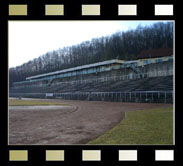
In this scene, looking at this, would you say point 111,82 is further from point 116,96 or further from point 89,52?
point 89,52

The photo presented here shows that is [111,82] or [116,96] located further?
[116,96]

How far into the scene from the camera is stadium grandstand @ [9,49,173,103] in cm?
876

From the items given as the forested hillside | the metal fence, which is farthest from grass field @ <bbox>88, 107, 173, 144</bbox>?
the metal fence

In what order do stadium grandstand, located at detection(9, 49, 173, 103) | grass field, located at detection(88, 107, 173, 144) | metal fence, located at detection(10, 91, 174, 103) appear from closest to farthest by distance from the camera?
1. grass field, located at detection(88, 107, 173, 144)
2. stadium grandstand, located at detection(9, 49, 173, 103)
3. metal fence, located at detection(10, 91, 174, 103)

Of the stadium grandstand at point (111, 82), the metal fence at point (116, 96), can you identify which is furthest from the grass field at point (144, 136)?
the metal fence at point (116, 96)

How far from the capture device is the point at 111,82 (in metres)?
11.1

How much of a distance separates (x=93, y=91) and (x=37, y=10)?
9316mm

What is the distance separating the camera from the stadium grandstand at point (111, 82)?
28.7ft

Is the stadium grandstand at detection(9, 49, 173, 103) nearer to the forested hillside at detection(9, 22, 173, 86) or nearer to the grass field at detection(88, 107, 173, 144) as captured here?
the forested hillside at detection(9, 22, 173, 86)

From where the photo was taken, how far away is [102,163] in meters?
2.35

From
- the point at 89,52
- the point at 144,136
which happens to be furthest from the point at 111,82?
the point at 144,136

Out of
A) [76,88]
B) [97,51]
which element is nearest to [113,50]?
[97,51]

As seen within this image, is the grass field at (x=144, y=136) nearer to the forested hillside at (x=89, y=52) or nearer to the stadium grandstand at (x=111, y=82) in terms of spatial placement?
the forested hillside at (x=89, y=52)
